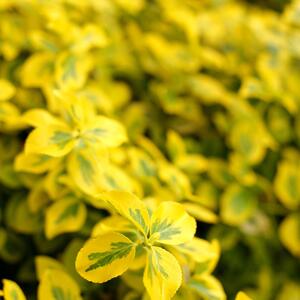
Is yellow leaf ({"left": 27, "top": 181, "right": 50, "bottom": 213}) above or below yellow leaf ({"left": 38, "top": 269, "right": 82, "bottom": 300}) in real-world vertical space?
below

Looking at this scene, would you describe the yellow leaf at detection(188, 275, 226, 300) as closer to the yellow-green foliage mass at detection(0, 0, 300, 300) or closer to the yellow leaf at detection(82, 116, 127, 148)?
the yellow-green foliage mass at detection(0, 0, 300, 300)

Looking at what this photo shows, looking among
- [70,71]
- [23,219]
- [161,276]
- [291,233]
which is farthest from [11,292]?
[291,233]

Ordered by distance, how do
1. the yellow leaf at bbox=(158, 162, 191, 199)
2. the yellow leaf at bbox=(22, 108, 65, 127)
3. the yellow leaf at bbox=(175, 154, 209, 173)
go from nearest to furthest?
1. the yellow leaf at bbox=(22, 108, 65, 127)
2. the yellow leaf at bbox=(158, 162, 191, 199)
3. the yellow leaf at bbox=(175, 154, 209, 173)

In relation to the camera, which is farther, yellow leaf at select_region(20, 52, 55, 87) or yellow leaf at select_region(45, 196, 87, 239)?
yellow leaf at select_region(20, 52, 55, 87)

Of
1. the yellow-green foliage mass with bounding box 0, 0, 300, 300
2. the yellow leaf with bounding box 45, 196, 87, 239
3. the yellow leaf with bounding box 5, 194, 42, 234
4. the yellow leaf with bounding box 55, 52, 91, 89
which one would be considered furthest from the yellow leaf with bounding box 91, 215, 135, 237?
the yellow leaf with bounding box 55, 52, 91, 89

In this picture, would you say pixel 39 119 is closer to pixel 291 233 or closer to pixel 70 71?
pixel 70 71

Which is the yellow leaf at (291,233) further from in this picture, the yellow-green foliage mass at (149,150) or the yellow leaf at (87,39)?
the yellow leaf at (87,39)

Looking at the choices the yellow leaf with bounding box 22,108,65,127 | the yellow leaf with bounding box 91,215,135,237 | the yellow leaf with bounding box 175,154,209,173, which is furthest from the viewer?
the yellow leaf with bounding box 175,154,209,173

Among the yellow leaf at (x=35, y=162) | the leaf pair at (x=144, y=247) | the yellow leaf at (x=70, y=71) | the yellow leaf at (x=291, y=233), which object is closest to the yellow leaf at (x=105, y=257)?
the leaf pair at (x=144, y=247)
